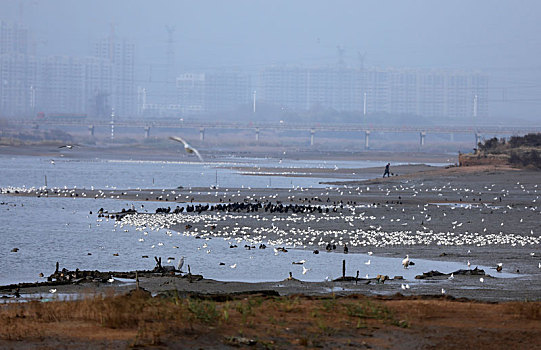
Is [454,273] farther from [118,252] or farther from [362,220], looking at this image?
[362,220]

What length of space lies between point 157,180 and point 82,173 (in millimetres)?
10960

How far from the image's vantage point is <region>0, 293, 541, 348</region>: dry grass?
1141 centimetres

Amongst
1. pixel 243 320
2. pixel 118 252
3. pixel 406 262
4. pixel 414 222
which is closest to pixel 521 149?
pixel 414 222

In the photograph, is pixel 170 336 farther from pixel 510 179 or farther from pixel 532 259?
pixel 510 179

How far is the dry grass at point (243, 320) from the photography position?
11414 millimetres

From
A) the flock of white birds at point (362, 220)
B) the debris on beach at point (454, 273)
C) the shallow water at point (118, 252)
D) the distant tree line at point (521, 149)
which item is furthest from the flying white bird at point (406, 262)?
the distant tree line at point (521, 149)

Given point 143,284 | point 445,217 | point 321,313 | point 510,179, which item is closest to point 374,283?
point 143,284

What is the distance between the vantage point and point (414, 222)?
32750mm

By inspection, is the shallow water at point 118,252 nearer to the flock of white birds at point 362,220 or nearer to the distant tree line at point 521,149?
the flock of white birds at point 362,220

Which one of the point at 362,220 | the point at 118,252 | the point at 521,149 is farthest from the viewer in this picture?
the point at 521,149

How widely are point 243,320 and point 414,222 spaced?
69.6 ft

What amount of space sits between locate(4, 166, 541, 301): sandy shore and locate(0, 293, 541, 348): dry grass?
10.4 ft

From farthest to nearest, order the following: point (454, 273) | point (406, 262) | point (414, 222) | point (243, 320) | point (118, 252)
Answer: point (414, 222)
point (118, 252)
point (406, 262)
point (454, 273)
point (243, 320)

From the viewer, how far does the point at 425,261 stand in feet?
75.3
